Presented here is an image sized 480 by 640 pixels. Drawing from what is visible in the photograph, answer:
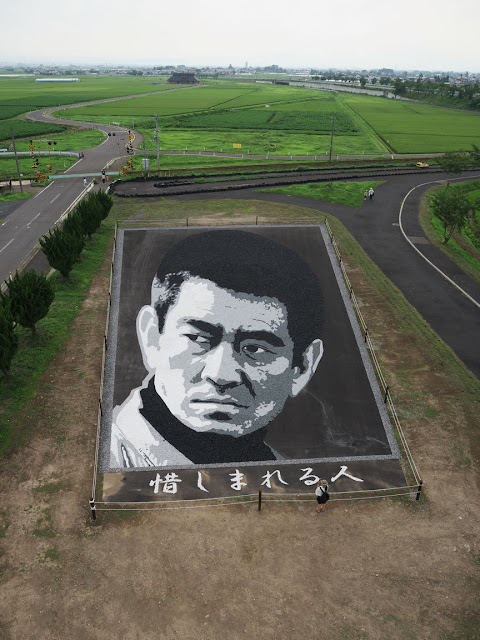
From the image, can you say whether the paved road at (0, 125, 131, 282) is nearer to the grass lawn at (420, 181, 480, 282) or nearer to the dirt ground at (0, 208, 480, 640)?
the dirt ground at (0, 208, 480, 640)

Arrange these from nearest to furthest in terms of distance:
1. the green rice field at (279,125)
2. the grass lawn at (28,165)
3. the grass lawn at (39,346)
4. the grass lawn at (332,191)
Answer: the grass lawn at (39,346)
the grass lawn at (332,191)
the grass lawn at (28,165)
the green rice field at (279,125)

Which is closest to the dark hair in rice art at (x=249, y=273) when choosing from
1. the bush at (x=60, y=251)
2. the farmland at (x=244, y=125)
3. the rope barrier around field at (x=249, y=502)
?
the bush at (x=60, y=251)

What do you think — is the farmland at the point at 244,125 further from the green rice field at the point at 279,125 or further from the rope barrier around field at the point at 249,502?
the rope barrier around field at the point at 249,502

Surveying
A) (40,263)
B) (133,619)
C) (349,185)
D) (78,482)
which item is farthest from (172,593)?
(349,185)

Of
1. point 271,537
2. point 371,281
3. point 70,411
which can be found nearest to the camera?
point 271,537

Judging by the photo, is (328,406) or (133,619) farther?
(328,406)

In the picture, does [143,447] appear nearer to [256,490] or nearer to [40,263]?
[256,490]

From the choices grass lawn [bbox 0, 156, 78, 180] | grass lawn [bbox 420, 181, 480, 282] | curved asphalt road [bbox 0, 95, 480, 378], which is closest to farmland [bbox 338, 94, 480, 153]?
curved asphalt road [bbox 0, 95, 480, 378]
